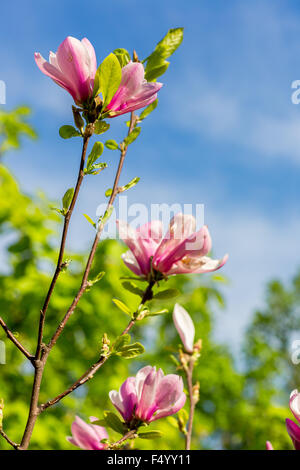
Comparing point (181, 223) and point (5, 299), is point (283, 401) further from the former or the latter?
point (181, 223)

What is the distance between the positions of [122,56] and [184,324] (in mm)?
649

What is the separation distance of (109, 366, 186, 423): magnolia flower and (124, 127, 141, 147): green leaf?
1.53ft

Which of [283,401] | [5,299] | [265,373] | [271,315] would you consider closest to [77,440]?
[5,299]

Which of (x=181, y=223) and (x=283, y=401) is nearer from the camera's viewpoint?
(x=181, y=223)

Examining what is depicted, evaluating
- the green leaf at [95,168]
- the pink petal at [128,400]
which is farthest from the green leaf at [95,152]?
the pink petal at [128,400]

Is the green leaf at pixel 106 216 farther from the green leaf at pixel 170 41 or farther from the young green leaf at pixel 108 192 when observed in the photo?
the green leaf at pixel 170 41

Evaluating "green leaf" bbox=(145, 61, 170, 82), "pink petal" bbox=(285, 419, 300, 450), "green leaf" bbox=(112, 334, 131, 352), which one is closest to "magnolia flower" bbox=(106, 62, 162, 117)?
"green leaf" bbox=(145, 61, 170, 82)

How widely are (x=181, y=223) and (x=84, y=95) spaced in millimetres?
297

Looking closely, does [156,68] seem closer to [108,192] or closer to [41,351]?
[108,192]

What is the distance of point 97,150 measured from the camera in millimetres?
848

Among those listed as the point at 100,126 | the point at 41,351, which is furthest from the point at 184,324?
the point at 100,126

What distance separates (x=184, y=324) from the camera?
1126 millimetres

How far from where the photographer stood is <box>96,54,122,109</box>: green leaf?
0.77 meters

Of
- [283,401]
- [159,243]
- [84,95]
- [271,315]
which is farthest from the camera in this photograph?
[271,315]
